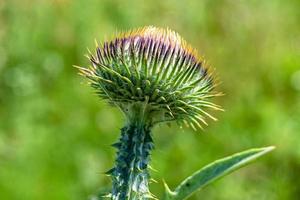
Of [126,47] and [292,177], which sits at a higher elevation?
[292,177]

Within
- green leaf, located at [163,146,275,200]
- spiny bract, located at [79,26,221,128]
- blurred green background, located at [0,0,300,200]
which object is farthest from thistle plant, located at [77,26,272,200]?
blurred green background, located at [0,0,300,200]

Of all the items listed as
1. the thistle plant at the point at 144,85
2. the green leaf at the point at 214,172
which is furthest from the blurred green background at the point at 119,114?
the green leaf at the point at 214,172

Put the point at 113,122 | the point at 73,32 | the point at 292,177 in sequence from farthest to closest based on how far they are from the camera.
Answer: the point at 73,32 < the point at 113,122 < the point at 292,177

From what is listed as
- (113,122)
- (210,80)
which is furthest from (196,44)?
(210,80)

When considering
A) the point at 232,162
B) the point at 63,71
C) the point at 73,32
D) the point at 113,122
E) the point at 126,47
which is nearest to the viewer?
the point at 232,162

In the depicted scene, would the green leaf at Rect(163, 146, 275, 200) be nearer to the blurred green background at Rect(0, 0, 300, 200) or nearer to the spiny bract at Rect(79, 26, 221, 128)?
the spiny bract at Rect(79, 26, 221, 128)

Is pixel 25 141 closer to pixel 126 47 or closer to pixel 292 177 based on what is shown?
pixel 292 177

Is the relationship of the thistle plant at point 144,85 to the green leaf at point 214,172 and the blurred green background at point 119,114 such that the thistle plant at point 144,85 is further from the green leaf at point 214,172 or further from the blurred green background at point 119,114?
the blurred green background at point 119,114
